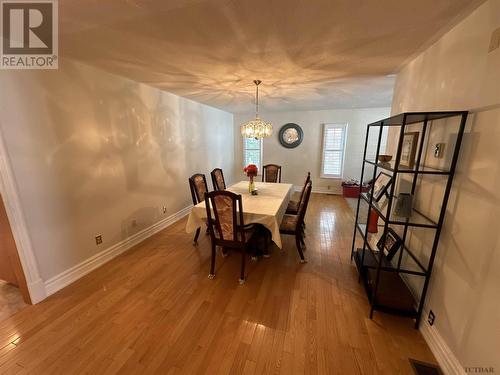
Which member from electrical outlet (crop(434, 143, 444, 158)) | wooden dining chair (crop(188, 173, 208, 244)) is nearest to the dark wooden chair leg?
wooden dining chair (crop(188, 173, 208, 244))

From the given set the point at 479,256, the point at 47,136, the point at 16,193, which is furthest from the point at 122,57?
the point at 479,256

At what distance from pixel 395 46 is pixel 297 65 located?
0.90 metres

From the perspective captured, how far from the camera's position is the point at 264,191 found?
3252 mm

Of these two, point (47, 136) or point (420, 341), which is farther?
point (47, 136)

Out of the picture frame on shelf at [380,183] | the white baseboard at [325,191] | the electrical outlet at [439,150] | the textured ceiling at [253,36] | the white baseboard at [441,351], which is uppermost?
the textured ceiling at [253,36]

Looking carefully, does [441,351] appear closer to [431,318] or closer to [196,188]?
[431,318]

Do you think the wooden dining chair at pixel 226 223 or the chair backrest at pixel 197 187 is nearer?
the wooden dining chair at pixel 226 223

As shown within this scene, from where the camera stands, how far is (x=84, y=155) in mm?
2312

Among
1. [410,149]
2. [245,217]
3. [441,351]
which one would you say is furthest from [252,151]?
[441,351]

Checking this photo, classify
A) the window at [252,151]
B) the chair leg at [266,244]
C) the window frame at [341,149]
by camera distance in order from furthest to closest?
the window at [252,151] → the window frame at [341,149] → the chair leg at [266,244]

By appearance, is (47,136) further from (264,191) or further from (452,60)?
(452,60)

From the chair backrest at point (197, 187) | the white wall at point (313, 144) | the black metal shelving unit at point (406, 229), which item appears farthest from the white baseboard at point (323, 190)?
the black metal shelving unit at point (406, 229)

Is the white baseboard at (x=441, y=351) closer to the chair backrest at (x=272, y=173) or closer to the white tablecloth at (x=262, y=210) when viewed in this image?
the white tablecloth at (x=262, y=210)

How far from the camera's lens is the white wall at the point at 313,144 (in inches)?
210
